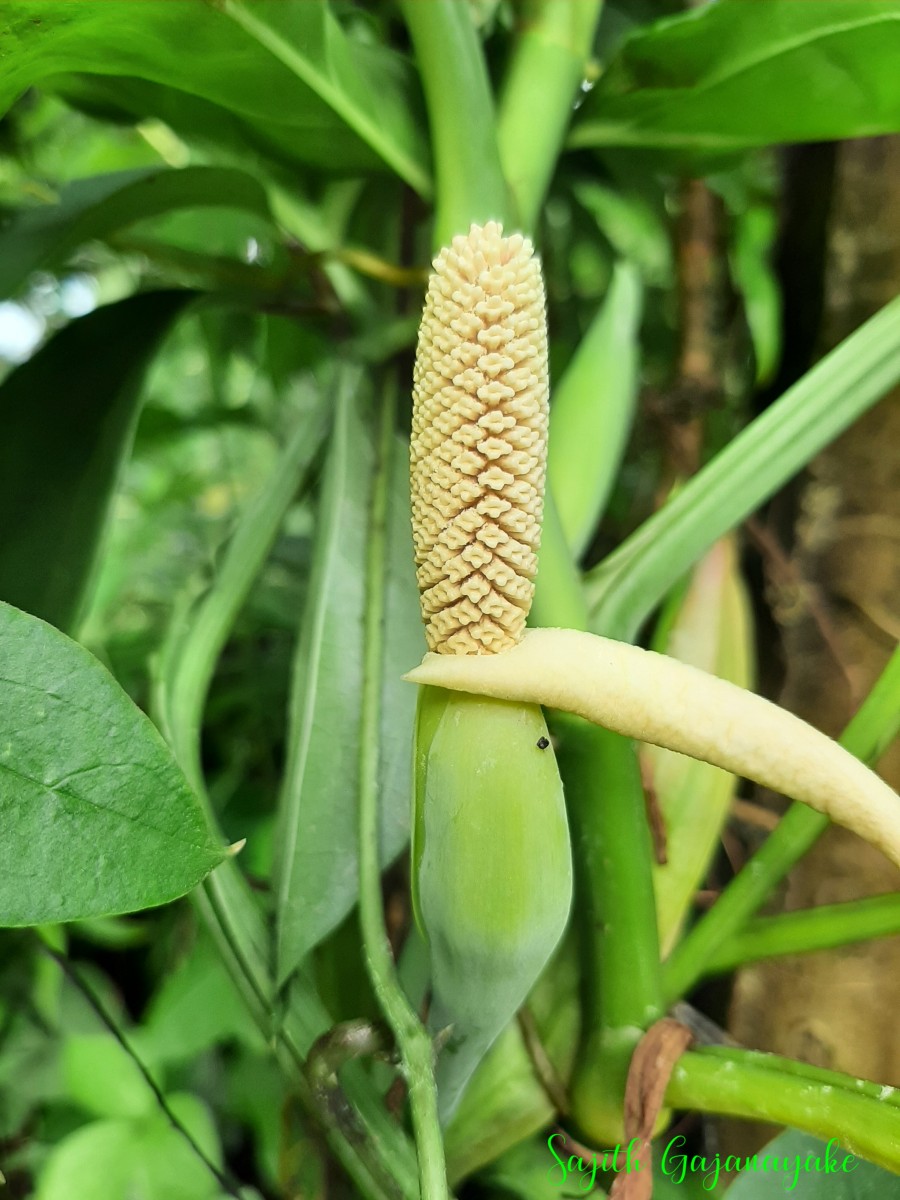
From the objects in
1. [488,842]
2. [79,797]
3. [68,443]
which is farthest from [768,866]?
[68,443]

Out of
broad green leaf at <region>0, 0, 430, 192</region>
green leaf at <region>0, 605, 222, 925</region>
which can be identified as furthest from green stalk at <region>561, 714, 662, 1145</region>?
broad green leaf at <region>0, 0, 430, 192</region>

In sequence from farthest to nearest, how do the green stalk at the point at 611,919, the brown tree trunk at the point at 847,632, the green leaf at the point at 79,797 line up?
1. the brown tree trunk at the point at 847,632
2. the green stalk at the point at 611,919
3. the green leaf at the point at 79,797

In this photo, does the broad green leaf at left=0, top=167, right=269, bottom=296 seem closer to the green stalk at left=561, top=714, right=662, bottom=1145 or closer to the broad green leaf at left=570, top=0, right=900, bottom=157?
the broad green leaf at left=570, top=0, right=900, bottom=157

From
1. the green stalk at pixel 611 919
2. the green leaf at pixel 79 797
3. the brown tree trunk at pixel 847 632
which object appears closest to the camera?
the green leaf at pixel 79 797

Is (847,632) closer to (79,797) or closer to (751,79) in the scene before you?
(751,79)

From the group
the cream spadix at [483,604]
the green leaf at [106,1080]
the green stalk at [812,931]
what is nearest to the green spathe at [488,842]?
the cream spadix at [483,604]

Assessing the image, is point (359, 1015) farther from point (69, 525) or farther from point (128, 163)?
point (128, 163)

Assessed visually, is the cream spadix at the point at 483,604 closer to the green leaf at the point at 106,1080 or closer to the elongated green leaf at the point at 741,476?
the elongated green leaf at the point at 741,476
